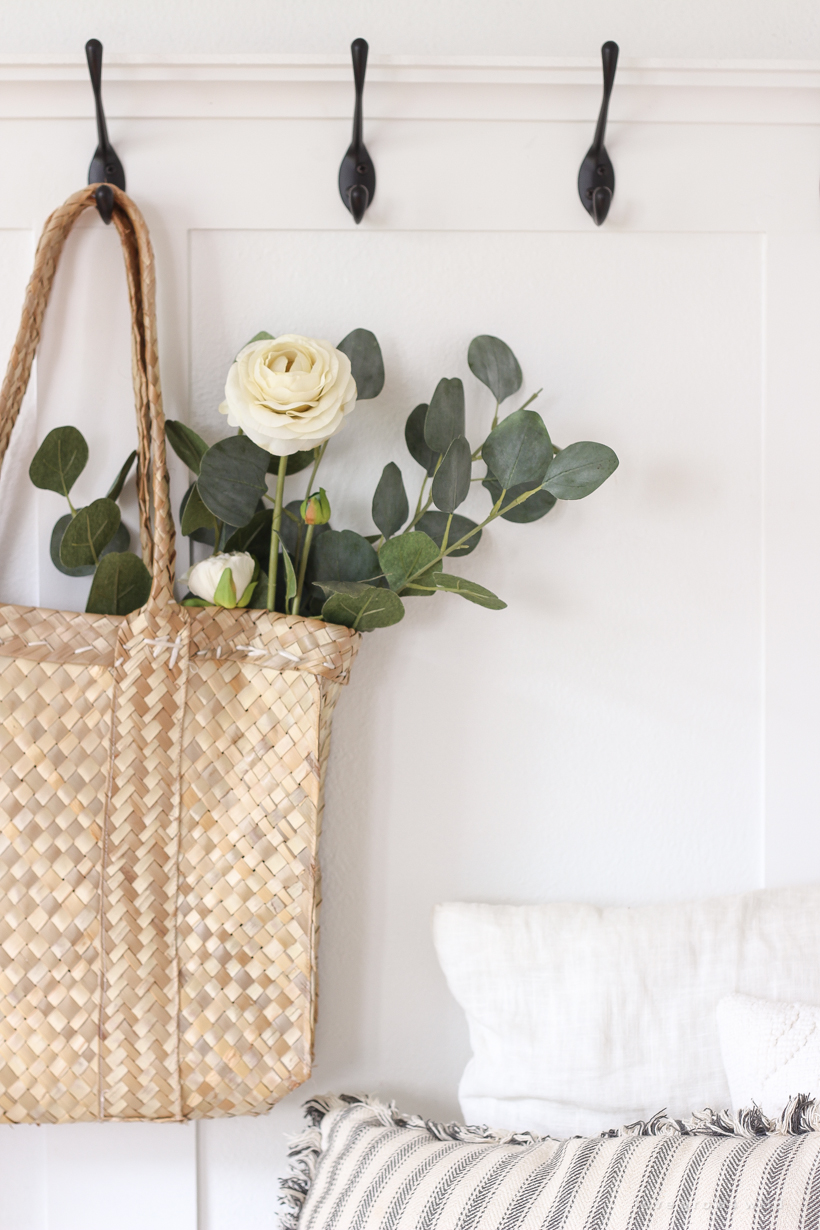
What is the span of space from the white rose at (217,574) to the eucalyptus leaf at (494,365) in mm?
A: 284

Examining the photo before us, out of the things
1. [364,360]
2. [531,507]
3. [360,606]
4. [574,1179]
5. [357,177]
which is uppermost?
[357,177]

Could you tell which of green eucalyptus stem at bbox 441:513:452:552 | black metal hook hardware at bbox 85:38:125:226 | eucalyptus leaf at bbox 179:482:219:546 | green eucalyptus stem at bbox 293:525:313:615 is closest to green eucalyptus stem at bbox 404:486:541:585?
green eucalyptus stem at bbox 441:513:452:552

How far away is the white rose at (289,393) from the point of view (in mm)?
659

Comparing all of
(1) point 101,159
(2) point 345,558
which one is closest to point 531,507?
(2) point 345,558

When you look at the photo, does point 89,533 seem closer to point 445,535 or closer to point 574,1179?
point 445,535

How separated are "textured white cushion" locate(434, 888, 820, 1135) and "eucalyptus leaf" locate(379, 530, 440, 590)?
0.34 meters

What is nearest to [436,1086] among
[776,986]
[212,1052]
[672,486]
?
[212,1052]

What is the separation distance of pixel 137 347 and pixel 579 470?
0.42 meters

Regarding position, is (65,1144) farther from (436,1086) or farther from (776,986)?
(776,986)

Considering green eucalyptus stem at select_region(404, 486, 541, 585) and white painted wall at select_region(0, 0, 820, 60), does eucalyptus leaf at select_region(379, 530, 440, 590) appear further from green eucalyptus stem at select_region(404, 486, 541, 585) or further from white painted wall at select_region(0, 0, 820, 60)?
white painted wall at select_region(0, 0, 820, 60)

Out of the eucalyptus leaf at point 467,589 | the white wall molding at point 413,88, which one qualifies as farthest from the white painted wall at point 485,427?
the eucalyptus leaf at point 467,589

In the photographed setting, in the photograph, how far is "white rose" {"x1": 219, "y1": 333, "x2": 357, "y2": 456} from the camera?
659mm

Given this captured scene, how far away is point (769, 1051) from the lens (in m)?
0.64

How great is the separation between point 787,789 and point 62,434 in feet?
2.65
